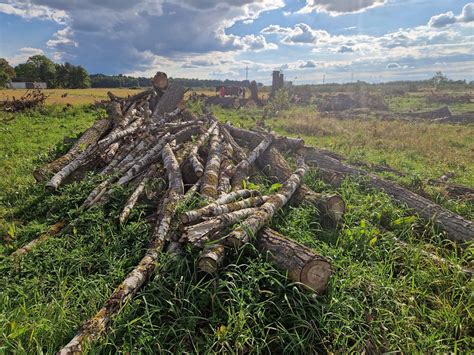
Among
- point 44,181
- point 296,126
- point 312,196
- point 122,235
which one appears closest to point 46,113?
point 44,181

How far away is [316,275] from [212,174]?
2.75m

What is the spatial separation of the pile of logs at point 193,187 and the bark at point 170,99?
521 mm

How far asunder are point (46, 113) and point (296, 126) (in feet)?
44.0

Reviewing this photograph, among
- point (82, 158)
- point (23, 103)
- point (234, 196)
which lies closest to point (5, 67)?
point (23, 103)

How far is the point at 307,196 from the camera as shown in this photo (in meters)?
5.28

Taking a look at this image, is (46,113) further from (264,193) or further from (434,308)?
(434,308)

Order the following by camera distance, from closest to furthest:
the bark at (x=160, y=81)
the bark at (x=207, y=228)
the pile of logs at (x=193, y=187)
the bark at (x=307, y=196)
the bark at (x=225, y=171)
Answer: the pile of logs at (x=193, y=187) < the bark at (x=207, y=228) < the bark at (x=307, y=196) < the bark at (x=225, y=171) < the bark at (x=160, y=81)

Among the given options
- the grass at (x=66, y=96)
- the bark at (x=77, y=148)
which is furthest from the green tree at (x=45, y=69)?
the bark at (x=77, y=148)

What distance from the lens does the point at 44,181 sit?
22.5 feet

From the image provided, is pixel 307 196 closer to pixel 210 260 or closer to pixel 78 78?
pixel 210 260

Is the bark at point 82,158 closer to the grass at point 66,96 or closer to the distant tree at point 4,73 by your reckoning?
the grass at point 66,96

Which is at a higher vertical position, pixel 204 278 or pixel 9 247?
pixel 204 278

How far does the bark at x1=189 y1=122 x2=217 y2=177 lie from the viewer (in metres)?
5.72

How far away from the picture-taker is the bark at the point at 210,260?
3232 millimetres
